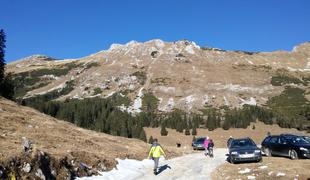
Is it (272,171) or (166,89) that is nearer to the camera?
(272,171)

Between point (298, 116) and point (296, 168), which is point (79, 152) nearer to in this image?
point (296, 168)

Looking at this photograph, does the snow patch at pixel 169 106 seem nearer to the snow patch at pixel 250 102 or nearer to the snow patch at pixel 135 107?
the snow patch at pixel 135 107

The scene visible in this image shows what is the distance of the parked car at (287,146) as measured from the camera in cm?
2610

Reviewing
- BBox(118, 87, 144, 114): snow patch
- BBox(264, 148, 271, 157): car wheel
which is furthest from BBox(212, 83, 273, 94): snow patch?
BBox(264, 148, 271, 157): car wheel

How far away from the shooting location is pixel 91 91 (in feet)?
617

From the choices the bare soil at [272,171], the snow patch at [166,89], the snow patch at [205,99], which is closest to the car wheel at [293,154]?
the bare soil at [272,171]

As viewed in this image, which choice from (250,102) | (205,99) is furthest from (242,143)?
(250,102)

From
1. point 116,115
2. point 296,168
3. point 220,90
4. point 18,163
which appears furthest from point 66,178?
point 220,90

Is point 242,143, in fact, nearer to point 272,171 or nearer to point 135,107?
point 272,171

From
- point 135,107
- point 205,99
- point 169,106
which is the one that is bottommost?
point 135,107

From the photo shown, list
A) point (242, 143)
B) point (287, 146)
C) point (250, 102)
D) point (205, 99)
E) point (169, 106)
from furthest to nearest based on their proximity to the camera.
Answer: point (205, 99)
point (250, 102)
point (169, 106)
point (242, 143)
point (287, 146)

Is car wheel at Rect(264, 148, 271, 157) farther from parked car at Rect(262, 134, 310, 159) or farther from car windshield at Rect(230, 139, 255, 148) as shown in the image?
car windshield at Rect(230, 139, 255, 148)

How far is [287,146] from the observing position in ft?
90.3

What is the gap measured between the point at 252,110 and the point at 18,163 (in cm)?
13504
